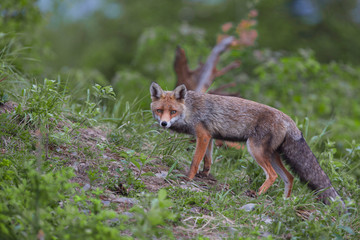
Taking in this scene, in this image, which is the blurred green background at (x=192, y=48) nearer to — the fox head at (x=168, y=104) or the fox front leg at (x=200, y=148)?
the fox head at (x=168, y=104)

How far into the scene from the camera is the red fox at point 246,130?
17.0 feet

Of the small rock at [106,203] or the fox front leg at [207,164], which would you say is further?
the fox front leg at [207,164]

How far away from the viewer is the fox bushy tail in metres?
4.96

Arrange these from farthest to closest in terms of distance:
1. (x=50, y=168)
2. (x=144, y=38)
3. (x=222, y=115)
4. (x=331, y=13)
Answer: (x=331, y=13)
(x=144, y=38)
(x=222, y=115)
(x=50, y=168)

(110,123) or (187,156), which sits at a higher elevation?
(110,123)

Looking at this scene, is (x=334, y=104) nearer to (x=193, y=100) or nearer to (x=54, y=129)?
(x=193, y=100)

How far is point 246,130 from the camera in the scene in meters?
5.45

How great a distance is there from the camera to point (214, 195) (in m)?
4.73

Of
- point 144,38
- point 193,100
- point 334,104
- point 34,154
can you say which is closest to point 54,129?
point 34,154

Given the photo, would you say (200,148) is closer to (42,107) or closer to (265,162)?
(265,162)

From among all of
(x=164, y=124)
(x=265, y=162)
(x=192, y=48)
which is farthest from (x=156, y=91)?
(x=192, y=48)

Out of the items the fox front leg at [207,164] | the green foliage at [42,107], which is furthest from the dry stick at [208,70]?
the green foliage at [42,107]

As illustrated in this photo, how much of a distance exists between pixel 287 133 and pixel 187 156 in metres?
1.64

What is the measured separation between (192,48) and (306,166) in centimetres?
853
